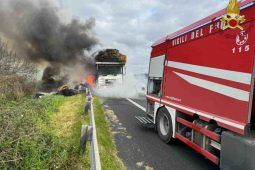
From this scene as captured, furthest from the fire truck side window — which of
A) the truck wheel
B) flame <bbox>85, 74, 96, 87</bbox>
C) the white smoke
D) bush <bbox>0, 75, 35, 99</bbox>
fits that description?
flame <bbox>85, 74, 96, 87</bbox>

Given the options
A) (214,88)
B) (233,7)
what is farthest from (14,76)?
(233,7)

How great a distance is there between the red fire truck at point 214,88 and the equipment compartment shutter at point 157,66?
21cm

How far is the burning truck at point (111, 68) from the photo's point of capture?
2609 cm

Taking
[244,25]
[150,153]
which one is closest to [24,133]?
[150,153]

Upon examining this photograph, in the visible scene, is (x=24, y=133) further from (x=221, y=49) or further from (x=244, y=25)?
(x=244, y=25)

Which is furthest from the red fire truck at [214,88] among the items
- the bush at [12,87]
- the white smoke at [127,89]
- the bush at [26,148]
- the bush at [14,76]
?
the white smoke at [127,89]

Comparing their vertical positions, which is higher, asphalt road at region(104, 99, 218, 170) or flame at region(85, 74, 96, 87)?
flame at region(85, 74, 96, 87)

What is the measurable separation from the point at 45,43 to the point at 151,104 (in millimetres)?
24219

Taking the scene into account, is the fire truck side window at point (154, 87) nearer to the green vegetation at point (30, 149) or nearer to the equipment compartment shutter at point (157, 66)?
the equipment compartment shutter at point (157, 66)

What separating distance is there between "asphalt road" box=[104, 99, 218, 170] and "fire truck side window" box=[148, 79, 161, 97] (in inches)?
47.2

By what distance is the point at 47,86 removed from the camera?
30.0 m

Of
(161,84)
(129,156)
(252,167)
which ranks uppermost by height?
(161,84)

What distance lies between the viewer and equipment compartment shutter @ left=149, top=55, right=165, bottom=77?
8.90 m

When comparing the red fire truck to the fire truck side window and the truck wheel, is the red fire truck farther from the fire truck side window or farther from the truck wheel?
the fire truck side window
